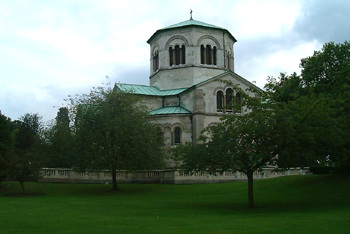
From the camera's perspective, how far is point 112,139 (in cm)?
2869

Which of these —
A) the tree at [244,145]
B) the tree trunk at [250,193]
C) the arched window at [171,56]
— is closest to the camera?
the tree at [244,145]

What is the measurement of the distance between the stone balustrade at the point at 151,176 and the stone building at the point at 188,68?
32.7ft

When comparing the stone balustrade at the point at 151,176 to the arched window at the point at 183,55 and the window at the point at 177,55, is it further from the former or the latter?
the window at the point at 177,55

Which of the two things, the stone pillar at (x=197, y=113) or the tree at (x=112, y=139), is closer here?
the tree at (x=112, y=139)

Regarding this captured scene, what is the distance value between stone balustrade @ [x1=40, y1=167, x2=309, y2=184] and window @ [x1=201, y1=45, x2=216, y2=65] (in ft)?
59.6

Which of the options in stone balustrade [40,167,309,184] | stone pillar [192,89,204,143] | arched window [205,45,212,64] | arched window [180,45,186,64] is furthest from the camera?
arched window [205,45,212,64]

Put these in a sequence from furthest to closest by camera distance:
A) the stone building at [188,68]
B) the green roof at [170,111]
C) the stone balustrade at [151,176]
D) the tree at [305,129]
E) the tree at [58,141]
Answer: the stone building at [188,68] → the green roof at [170,111] → the tree at [58,141] → the stone balustrade at [151,176] → the tree at [305,129]

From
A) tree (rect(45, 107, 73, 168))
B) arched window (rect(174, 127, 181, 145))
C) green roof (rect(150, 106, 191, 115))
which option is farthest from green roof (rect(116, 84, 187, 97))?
tree (rect(45, 107, 73, 168))

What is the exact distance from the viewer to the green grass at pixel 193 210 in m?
12.1

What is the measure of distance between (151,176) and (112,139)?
7205 millimetres

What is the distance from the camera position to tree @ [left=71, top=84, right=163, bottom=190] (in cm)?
2836

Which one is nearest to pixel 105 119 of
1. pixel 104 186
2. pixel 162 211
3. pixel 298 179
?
pixel 104 186

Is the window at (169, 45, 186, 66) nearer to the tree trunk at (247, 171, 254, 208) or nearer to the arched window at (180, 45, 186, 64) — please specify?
the arched window at (180, 45, 186, 64)

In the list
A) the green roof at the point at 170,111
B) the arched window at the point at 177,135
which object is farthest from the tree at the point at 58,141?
the arched window at the point at 177,135
